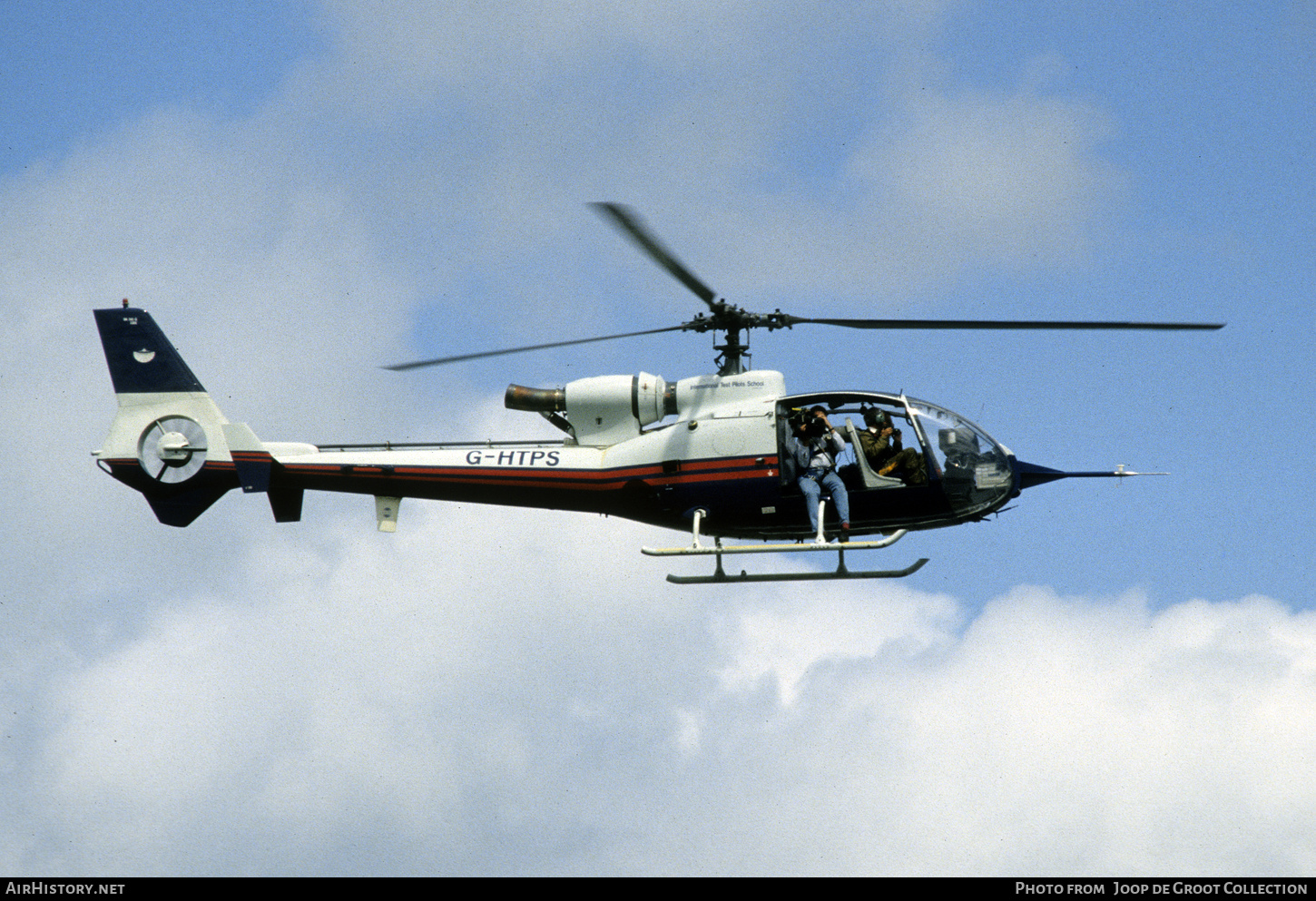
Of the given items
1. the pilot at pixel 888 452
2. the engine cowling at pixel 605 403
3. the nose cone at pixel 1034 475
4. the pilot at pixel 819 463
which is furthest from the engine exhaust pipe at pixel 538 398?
the nose cone at pixel 1034 475

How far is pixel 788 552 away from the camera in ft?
79.6

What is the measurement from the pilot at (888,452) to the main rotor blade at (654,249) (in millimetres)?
2970

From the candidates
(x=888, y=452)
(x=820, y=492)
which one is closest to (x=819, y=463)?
(x=820, y=492)

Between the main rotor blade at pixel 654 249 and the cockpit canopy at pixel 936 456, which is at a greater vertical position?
the main rotor blade at pixel 654 249

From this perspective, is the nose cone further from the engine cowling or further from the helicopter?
the engine cowling

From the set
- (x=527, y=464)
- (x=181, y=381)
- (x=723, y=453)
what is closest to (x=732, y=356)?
(x=723, y=453)

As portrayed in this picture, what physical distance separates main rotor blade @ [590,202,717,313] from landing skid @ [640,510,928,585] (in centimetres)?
377

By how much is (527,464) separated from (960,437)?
6638 millimetres

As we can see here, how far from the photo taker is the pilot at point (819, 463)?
25.1 meters

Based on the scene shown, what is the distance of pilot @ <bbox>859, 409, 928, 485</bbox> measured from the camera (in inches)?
990

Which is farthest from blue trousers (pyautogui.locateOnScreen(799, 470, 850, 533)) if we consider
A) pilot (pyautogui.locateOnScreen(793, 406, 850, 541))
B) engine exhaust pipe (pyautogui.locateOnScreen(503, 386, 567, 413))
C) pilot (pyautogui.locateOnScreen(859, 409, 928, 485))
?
engine exhaust pipe (pyautogui.locateOnScreen(503, 386, 567, 413))

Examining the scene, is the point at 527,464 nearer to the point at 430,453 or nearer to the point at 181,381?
the point at 430,453

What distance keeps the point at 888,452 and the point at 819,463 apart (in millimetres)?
1046

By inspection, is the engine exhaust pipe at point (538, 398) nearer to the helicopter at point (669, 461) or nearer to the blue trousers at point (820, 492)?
the helicopter at point (669, 461)
